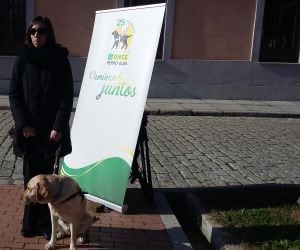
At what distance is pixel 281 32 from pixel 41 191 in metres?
11.8

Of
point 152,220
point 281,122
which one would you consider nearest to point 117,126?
point 152,220

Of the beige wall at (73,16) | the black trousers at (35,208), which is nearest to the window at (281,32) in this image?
the beige wall at (73,16)

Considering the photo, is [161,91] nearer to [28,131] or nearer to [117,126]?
[117,126]

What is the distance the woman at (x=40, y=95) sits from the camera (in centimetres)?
414

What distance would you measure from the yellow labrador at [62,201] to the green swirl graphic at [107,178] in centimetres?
77

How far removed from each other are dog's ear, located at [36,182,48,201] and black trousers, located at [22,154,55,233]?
62 centimetres

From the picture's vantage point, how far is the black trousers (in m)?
4.36

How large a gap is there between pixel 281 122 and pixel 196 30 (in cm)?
367

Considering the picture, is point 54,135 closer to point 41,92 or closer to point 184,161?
point 41,92

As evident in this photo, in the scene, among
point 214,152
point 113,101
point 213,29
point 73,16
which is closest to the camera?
point 113,101

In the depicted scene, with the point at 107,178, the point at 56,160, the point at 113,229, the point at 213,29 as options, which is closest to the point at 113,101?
the point at 107,178

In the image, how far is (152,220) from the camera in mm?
4930

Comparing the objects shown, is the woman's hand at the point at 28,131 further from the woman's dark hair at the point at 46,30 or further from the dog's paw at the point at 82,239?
the dog's paw at the point at 82,239

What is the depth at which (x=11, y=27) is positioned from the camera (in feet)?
42.8
